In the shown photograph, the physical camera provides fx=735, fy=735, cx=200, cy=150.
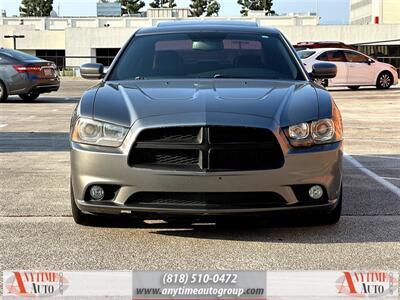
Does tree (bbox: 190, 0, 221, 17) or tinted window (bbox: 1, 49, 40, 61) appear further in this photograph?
tree (bbox: 190, 0, 221, 17)

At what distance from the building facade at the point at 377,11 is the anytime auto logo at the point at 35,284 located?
89930 millimetres

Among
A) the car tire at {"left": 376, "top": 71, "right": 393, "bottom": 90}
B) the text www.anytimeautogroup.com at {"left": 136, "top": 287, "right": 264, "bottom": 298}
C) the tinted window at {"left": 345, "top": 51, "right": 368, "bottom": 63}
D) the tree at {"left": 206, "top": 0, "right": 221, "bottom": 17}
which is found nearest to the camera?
the text www.anytimeautogroup.com at {"left": 136, "top": 287, "right": 264, "bottom": 298}

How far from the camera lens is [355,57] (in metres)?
24.6

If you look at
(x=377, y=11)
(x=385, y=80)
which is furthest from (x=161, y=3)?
(x=385, y=80)

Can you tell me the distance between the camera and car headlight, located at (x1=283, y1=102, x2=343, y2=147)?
193 inches

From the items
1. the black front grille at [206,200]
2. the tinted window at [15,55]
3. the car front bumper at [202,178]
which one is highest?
the tinted window at [15,55]

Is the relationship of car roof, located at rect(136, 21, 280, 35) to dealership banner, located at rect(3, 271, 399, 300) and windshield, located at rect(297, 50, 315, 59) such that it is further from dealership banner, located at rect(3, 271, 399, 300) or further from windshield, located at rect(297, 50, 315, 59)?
windshield, located at rect(297, 50, 315, 59)

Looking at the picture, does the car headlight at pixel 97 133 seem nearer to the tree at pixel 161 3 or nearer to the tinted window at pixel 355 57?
the tinted window at pixel 355 57

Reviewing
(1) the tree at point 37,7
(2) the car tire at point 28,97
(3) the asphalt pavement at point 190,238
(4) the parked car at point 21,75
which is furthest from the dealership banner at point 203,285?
(1) the tree at point 37,7

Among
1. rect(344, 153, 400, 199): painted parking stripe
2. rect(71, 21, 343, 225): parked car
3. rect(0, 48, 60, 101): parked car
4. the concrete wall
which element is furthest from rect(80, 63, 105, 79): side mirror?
the concrete wall

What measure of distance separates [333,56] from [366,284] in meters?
20.9

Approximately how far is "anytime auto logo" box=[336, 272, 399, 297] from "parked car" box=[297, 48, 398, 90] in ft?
65.7

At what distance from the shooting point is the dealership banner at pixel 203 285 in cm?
385

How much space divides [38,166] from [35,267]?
403cm
